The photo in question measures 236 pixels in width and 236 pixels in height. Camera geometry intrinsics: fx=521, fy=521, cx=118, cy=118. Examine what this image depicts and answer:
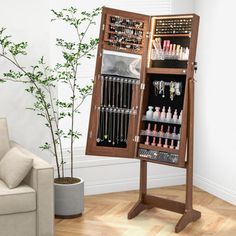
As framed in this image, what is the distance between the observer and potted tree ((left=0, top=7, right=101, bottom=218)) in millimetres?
4543

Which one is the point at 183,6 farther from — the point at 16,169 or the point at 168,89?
the point at 16,169

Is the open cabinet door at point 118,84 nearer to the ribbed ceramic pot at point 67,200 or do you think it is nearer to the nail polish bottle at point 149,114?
the nail polish bottle at point 149,114

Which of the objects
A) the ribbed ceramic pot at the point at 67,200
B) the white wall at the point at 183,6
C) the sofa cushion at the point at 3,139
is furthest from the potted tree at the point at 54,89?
the white wall at the point at 183,6

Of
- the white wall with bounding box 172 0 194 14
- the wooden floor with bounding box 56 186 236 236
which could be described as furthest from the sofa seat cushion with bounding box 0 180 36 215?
the white wall with bounding box 172 0 194 14

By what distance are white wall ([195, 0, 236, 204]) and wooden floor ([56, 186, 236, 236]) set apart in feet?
→ 0.92

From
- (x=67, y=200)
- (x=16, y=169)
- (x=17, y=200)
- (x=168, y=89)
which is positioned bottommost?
(x=67, y=200)

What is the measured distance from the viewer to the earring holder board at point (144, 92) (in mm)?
4262

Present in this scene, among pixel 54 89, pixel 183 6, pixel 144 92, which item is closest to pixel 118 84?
pixel 144 92

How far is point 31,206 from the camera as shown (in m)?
3.93

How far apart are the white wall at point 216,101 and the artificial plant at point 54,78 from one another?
121 centimetres

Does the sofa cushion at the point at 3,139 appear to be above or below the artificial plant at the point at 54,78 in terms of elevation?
below

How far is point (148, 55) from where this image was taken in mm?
4375

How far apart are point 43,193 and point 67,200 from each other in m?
0.64

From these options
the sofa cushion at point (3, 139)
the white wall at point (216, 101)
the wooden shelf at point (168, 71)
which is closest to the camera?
the wooden shelf at point (168, 71)
